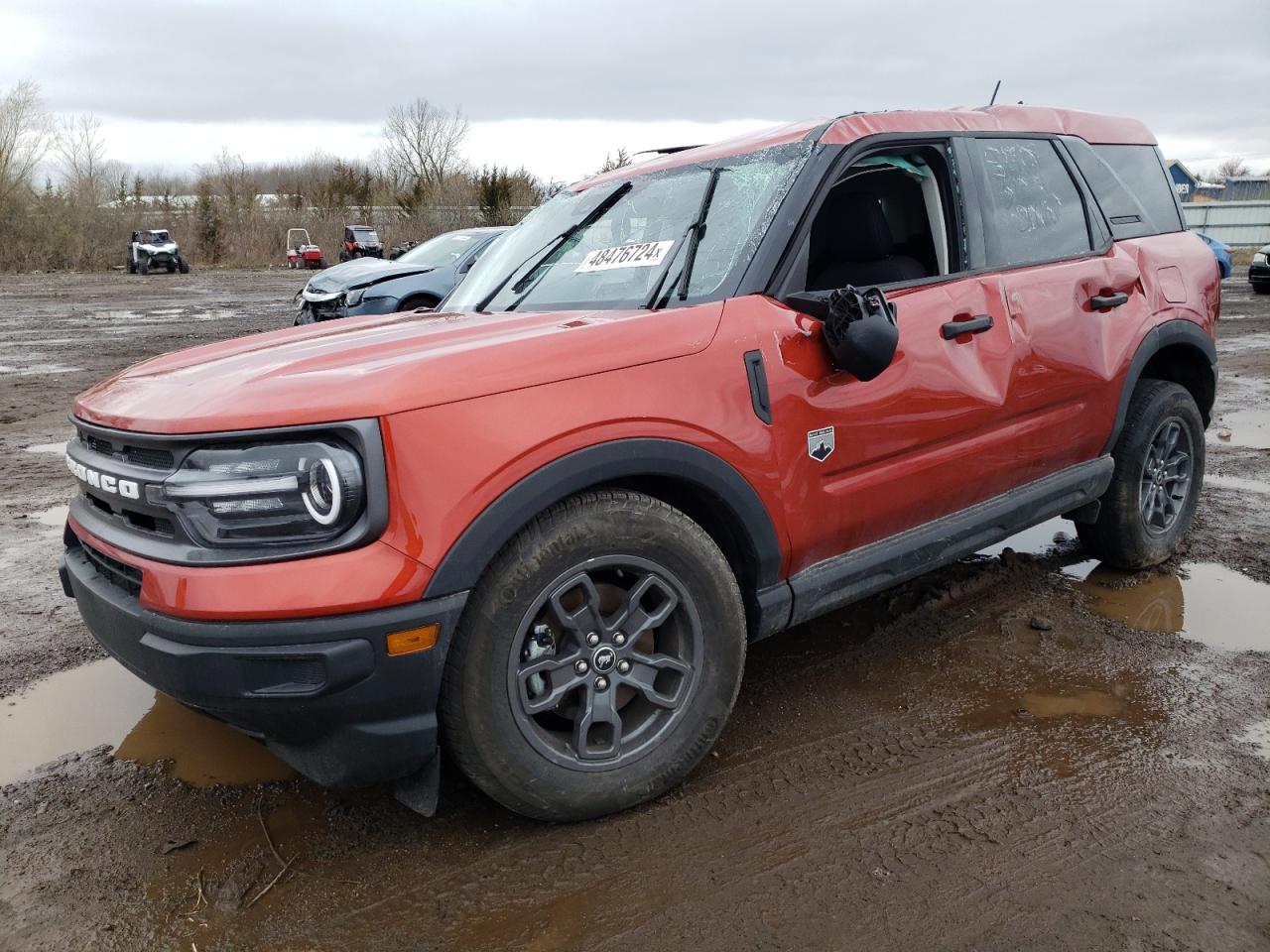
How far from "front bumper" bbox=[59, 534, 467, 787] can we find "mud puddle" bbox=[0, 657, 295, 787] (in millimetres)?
677

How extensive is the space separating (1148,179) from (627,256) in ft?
8.61

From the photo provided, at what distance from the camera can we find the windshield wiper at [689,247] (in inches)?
112

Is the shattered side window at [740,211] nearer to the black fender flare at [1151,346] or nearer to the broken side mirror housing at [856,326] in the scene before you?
the broken side mirror housing at [856,326]

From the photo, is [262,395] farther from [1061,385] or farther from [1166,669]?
[1166,669]

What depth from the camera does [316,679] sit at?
2.08 m

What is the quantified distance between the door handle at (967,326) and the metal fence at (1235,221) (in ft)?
112

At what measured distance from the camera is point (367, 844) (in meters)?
2.47

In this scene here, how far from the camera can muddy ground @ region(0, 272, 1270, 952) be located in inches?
85.0

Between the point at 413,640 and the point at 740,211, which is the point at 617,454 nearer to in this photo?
the point at 413,640

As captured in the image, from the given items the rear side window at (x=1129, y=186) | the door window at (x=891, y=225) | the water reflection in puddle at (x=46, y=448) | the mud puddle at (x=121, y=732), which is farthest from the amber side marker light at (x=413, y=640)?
the water reflection in puddle at (x=46, y=448)

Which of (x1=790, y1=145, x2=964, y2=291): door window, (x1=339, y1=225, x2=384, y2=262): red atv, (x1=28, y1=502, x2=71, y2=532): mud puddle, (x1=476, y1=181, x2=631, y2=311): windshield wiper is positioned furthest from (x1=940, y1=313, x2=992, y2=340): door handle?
(x1=339, y1=225, x2=384, y2=262): red atv

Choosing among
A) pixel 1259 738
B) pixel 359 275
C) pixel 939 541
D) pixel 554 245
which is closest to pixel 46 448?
pixel 359 275

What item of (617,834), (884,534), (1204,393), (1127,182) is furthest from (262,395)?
(1204,393)

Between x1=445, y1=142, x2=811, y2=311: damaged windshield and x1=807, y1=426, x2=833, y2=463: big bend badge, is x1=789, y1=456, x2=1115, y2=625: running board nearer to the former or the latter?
x1=807, y1=426, x2=833, y2=463: big bend badge
